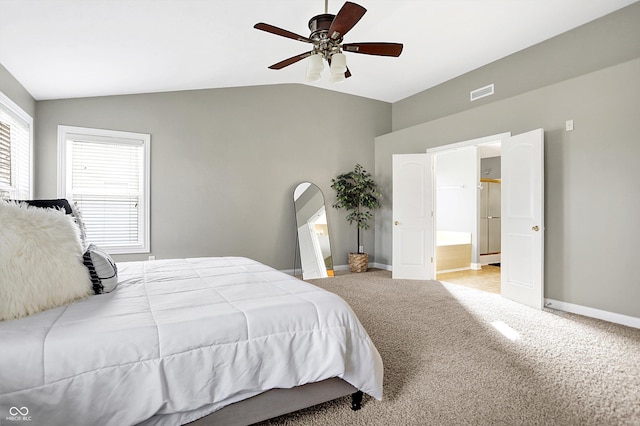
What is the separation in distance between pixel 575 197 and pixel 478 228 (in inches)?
114

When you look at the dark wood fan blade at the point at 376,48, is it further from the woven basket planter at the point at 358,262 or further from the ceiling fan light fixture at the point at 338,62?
the woven basket planter at the point at 358,262

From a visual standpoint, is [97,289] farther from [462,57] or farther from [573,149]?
[462,57]

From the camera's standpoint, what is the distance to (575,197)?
344 cm

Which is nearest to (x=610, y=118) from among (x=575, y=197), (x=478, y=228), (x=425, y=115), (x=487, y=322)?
(x=575, y=197)

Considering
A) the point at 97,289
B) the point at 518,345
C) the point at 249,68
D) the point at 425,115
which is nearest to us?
the point at 97,289

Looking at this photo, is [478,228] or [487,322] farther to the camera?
[478,228]

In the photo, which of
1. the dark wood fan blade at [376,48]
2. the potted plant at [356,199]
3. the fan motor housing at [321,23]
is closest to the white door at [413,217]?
the potted plant at [356,199]

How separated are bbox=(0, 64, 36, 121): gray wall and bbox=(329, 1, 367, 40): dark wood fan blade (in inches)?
114

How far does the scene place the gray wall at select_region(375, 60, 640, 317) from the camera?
3.06 m

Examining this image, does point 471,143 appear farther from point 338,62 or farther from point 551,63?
point 338,62

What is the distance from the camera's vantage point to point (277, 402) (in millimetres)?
1469

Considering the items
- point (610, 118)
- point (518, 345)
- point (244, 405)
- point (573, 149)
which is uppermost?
point (610, 118)

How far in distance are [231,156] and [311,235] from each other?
5.54ft

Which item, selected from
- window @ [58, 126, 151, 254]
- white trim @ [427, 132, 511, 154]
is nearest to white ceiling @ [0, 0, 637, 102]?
window @ [58, 126, 151, 254]
